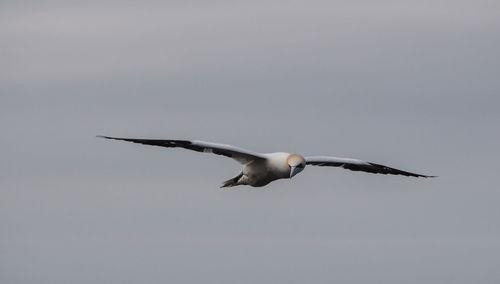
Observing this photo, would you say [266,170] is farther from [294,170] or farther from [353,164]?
[353,164]

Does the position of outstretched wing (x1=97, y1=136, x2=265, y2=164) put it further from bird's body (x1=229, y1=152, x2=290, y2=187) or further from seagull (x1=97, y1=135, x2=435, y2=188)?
bird's body (x1=229, y1=152, x2=290, y2=187)

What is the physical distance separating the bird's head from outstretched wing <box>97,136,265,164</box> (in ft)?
5.29

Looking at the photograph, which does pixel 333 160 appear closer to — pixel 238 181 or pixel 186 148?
pixel 238 181

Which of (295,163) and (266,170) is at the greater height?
(295,163)

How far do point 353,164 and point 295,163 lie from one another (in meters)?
6.94

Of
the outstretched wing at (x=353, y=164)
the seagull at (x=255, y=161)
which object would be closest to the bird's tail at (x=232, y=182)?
the seagull at (x=255, y=161)

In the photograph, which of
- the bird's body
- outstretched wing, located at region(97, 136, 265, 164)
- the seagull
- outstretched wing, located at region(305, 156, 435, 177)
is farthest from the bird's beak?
outstretched wing, located at region(305, 156, 435, 177)

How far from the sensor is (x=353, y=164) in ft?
215

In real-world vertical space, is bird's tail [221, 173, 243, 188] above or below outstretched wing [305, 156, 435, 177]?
below

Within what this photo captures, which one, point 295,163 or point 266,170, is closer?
point 295,163

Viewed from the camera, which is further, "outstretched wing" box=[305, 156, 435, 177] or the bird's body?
"outstretched wing" box=[305, 156, 435, 177]

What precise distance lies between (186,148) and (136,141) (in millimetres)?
2581

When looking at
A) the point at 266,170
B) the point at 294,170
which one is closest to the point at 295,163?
the point at 294,170

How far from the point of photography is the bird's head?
2339 inches
